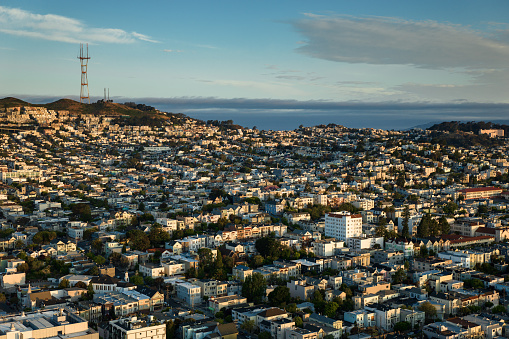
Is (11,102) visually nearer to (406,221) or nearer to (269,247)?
(406,221)

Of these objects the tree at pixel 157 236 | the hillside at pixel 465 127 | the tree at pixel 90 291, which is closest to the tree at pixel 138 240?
the tree at pixel 157 236

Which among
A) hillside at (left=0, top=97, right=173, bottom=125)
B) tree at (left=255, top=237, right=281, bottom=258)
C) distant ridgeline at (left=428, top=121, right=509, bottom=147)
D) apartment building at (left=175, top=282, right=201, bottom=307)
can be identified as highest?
hillside at (left=0, top=97, right=173, bottom=125)

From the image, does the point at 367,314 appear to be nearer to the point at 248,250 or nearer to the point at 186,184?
the point at 248,250

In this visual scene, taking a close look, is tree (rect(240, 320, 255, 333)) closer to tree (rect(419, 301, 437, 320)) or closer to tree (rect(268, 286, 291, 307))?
tree (rect(268, 286, 291, 307))

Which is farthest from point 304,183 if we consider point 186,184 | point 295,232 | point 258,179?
point 295,232

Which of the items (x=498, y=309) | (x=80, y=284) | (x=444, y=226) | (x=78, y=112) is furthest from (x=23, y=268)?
(x=78, y=112)

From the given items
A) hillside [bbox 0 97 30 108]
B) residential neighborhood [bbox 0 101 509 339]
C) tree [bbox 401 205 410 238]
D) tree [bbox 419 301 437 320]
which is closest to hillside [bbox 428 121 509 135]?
residential neighborhood [bbox 0 101 509 339]
